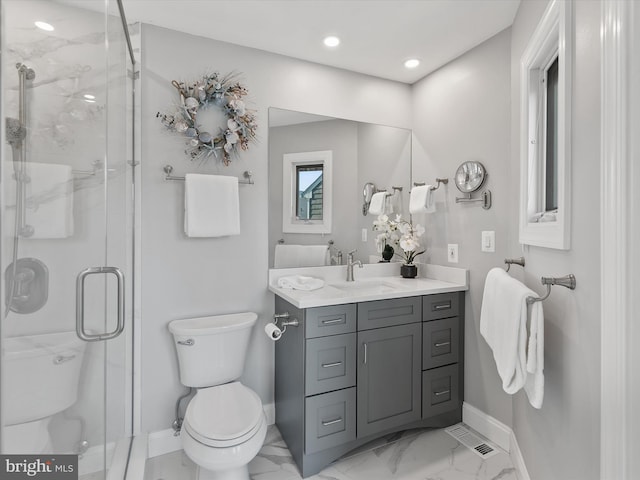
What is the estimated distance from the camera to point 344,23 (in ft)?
6.21

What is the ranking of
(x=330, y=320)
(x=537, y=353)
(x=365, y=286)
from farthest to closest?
(x=365, y=286), (x=330, y=320), (x=537, y=353)

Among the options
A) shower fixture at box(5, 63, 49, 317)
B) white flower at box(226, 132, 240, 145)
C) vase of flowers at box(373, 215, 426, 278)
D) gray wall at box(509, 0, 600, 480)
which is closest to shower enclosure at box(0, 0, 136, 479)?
shower fixture at box(5, 63, 49, 317)

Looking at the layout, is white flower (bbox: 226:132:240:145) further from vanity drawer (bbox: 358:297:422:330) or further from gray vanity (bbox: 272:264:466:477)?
vanity drawer (bbox: 358:297:422:330)

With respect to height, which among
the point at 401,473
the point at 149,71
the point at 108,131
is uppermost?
the point at 149,71

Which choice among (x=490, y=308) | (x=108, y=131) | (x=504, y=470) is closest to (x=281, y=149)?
(x=108, y=131)

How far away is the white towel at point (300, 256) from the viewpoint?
222 cm

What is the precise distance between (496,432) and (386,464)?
70 centimetres

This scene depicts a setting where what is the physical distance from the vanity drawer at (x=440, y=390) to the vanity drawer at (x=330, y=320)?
66cm

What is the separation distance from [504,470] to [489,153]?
1.77 metres

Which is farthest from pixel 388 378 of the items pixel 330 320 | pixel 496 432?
pixel 496 432

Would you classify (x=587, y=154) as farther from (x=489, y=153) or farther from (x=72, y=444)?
(x=72, y=444)

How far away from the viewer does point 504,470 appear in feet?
5.76

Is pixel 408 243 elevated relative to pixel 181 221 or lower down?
lower down

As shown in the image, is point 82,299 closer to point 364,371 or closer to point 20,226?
point 20,226
